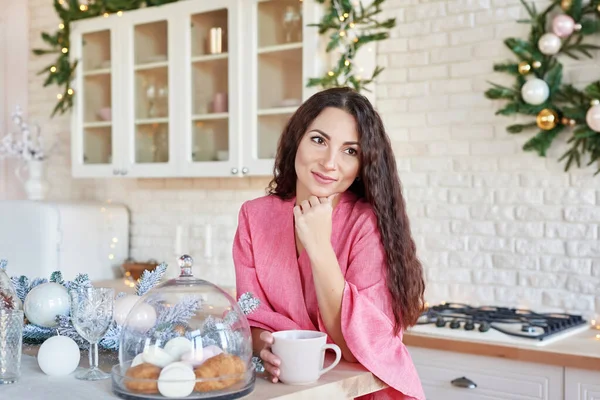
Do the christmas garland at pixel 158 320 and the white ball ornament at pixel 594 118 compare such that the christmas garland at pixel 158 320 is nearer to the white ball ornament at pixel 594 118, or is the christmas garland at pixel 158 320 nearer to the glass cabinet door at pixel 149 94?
the white ball ornament at pixel 594 118

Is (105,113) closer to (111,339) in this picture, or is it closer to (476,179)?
(476,179)

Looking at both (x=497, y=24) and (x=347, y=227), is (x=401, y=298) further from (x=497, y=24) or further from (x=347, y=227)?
(x=497, y=24)

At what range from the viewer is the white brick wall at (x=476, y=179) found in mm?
3080

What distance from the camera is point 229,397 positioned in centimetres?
130

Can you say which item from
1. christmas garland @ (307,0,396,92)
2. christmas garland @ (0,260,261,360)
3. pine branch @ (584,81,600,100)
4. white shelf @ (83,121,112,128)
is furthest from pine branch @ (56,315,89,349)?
white shelf @ (83,121,112,128)

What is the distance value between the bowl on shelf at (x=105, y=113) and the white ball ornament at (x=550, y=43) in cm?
241

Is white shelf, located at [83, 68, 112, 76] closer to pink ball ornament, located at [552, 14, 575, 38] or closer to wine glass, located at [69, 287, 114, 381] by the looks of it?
pink ball ornament, located at [552, 14, 575, 38]

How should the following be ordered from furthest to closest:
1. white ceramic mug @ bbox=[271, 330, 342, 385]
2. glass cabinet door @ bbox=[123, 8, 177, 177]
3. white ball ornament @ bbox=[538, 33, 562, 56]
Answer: glass cabinet door @ bbox=[123, 8, 177, 177], white ball ornament @ bbox=[538, 33, 562, 56], white ceramic mug @ bbox=[271, 330, 342, 385]

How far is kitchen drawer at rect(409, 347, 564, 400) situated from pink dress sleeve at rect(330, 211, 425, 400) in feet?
3.38

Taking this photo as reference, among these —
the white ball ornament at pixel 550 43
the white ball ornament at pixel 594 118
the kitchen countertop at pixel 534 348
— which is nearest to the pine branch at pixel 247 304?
the kitchen countertop at pixel 534 348

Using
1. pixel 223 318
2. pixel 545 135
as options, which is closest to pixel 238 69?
pixel 545 135

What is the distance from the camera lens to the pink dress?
1.64 meters

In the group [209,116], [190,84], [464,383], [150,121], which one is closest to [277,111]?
[209,116]

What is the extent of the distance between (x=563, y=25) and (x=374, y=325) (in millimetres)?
1864
